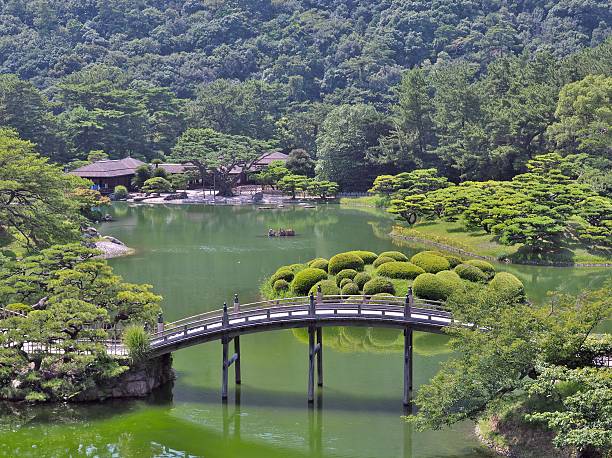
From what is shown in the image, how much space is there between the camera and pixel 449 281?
4119 centimetres

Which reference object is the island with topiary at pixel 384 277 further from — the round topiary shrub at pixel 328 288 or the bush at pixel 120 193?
the bush at pixel 120 193

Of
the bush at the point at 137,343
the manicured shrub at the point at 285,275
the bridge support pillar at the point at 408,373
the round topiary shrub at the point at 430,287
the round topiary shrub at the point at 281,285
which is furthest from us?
the manicured shrub at the point at 285,275

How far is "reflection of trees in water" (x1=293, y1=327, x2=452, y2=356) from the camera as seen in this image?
3806 centimetres

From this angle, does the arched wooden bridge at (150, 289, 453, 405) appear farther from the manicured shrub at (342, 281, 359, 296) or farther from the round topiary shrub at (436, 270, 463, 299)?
the manicured shrub at (342, 281, 359, 296)

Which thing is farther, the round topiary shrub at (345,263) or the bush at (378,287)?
the round topiary shrub at (345,263)

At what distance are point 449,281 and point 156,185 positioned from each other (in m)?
59.0

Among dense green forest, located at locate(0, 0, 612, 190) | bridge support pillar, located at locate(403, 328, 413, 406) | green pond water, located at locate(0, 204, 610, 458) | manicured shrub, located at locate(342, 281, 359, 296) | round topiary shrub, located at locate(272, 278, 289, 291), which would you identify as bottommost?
green pond water, located at locate(0, 204, 610, 458)

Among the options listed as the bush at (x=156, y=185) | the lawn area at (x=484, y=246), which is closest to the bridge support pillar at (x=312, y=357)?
the lawn area at (x=484, y=246)

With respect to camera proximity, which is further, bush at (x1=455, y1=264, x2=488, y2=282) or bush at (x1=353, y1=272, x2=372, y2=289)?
bush at (x1=455, y1=264, x2=488, y2=282)

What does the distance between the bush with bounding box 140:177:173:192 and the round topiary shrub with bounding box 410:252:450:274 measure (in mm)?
53664

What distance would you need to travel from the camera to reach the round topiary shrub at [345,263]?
151 ft

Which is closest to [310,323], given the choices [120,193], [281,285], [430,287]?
[430,287]

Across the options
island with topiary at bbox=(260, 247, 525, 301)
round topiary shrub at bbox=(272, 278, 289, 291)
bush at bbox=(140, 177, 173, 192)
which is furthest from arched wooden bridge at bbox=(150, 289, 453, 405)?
bush at bbox=(140, 177, 173, 192)

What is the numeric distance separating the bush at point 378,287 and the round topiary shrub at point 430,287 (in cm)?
129
